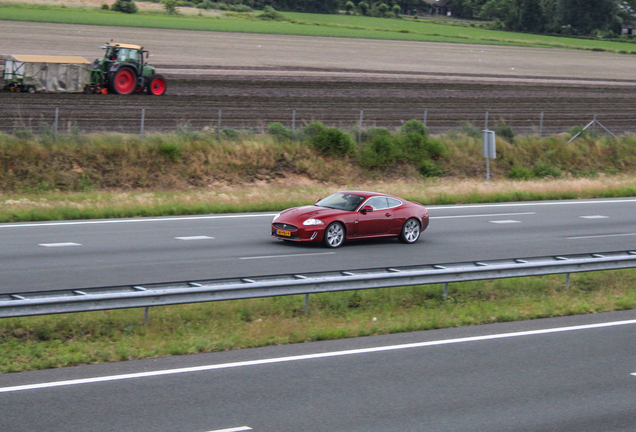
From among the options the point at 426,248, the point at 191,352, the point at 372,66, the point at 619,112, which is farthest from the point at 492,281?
the point at 372,66

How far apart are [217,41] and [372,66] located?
1225cm

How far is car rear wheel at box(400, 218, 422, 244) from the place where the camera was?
18.4 m

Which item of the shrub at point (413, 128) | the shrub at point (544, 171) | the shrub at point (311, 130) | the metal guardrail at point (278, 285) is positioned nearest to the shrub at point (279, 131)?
the shrub at point (311, 130)

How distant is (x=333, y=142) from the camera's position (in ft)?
Result: 107

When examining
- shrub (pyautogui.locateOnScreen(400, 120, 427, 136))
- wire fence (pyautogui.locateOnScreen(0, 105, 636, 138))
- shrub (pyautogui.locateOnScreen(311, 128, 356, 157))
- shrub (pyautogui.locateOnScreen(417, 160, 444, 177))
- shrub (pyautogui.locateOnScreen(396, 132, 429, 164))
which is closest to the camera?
wire fence (pyautogui.locateOnScreen(0, 105, 636, 138))

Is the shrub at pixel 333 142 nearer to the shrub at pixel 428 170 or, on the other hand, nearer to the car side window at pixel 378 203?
the shrub at pixel 428 170

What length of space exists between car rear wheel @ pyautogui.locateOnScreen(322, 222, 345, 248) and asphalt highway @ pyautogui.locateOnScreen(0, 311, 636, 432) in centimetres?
719

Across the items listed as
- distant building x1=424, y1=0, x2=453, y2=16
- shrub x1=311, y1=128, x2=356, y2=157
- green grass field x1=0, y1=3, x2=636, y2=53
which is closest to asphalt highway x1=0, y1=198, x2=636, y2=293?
shrub x1=311, y1=128, x2=356, y2=157

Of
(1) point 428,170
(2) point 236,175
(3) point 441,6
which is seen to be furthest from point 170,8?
(3) point 441,6

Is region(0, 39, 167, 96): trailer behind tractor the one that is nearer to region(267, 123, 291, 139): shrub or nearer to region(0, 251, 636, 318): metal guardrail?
region(267, 123, 291, 139): shrub

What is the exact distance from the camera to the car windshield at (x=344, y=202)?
1789 cm

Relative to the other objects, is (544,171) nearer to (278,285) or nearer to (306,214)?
(306,214)

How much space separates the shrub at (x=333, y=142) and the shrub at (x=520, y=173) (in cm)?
801

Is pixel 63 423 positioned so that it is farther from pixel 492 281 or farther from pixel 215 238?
pixel 215 238
